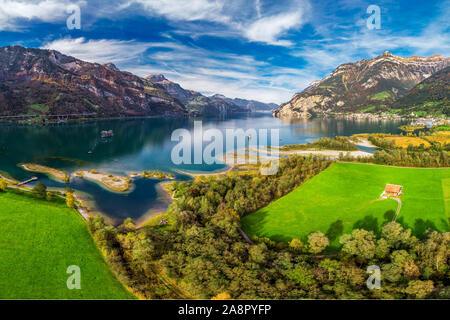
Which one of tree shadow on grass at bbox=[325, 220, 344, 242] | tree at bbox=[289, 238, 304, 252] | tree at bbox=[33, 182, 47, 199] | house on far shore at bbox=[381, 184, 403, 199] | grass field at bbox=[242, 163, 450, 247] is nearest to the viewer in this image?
tree at bbox=[289, 238, 304, 252]

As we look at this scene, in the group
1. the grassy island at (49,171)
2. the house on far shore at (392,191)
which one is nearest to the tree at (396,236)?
the house on far shore at (392,191)

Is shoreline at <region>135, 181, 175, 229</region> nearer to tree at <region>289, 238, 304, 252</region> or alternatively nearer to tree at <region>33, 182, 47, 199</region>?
tree at <region>33, 182, 47, 199</region>

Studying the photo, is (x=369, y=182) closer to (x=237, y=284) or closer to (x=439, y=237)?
(x=439, y=237)

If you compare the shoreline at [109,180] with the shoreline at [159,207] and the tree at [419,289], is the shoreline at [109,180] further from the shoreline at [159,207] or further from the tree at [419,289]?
the tree at [419,289]

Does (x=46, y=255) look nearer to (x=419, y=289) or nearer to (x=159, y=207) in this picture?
(x=159, y=207)

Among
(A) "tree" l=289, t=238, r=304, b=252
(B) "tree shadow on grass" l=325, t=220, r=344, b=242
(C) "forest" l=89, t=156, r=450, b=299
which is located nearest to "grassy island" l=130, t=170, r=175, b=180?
(C) "forest" l=89, t=156, r=450, b=299

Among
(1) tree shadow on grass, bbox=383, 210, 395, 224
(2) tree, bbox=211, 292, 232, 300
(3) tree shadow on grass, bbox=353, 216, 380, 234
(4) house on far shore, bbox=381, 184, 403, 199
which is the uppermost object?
(4) house on far shore, bbox=381, 184, 403, 199

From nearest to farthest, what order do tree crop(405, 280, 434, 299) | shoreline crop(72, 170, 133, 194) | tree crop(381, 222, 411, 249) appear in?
tree crop(405, 280, 434, 299) < tree crop(381, 222, 411, 249) < shoreline crop(72, 170, 133, 194)
